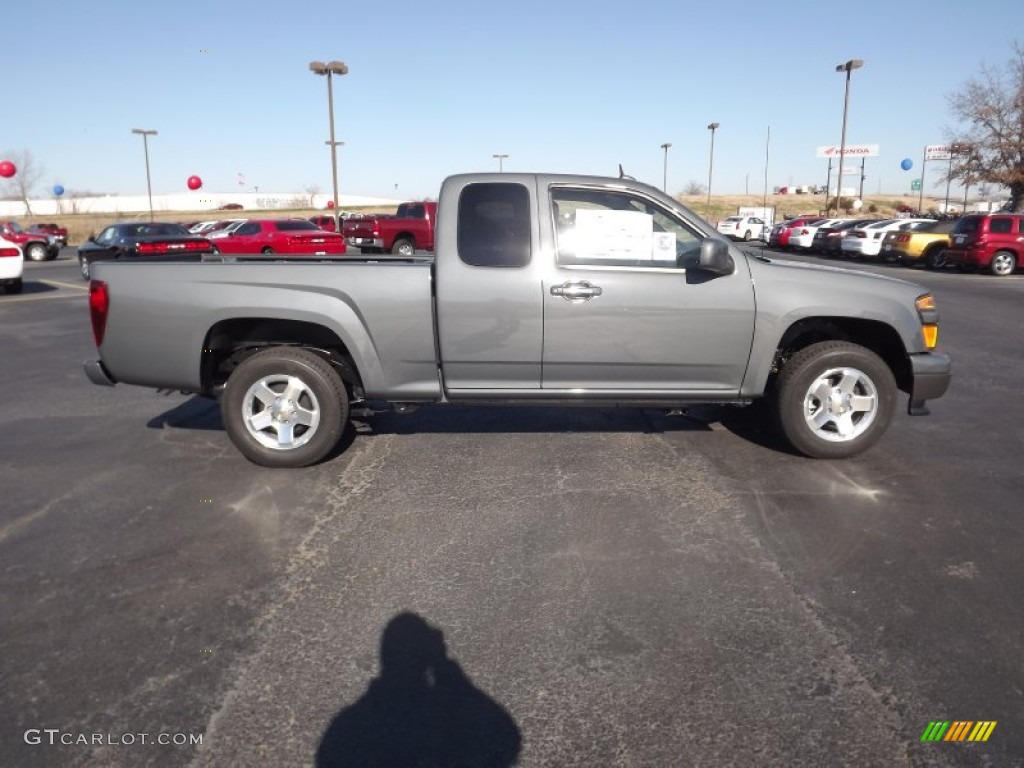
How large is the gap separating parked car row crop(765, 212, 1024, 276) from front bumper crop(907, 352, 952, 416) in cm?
1954

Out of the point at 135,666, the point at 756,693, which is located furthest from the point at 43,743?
the point at 756,693

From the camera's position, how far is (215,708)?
2662 mm

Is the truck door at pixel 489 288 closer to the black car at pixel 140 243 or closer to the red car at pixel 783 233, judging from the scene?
the black car at pixel 140 243

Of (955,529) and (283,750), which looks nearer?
(283,750)

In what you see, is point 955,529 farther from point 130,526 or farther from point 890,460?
point 130,526

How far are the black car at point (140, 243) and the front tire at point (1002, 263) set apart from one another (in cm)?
2094

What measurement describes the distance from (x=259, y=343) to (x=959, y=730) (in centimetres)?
443

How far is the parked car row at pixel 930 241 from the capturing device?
21500 mm

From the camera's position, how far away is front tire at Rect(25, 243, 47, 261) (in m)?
30.3

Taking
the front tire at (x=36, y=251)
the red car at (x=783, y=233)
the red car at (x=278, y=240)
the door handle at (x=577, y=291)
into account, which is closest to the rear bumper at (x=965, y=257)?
the red car at (x=783, y=233)

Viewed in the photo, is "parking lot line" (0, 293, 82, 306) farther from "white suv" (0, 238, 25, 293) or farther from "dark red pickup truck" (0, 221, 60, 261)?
"dark red pickup truck" (0, 221, 60, 261)

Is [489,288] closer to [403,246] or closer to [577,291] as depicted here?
[577,291]

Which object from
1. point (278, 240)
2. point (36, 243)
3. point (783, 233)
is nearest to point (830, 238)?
point (783, 233)

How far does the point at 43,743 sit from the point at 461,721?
135cm
